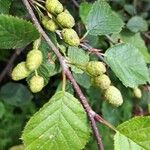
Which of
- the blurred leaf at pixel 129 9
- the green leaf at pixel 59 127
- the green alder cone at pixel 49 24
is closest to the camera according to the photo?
the green leaf at pixel 59 127

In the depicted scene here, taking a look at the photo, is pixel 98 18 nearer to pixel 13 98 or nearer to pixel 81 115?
pixel 81 115

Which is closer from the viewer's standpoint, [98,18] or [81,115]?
[81,115]

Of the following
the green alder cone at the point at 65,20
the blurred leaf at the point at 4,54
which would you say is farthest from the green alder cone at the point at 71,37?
the blurred leaf at the point at 4,54

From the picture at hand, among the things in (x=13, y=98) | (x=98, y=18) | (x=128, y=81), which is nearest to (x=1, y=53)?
(x=13, y=98)

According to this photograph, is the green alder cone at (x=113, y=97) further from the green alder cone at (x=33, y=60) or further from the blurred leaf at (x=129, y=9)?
the blurred leaf at (x=129, y=9)

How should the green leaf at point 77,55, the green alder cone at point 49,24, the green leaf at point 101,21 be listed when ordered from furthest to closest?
the green leaf at point 101,21
the green leaf at point 77,55
the green alder cone at point 49,24

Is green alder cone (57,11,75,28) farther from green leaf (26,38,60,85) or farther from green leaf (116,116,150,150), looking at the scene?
green leaf (116,116,150,150)
